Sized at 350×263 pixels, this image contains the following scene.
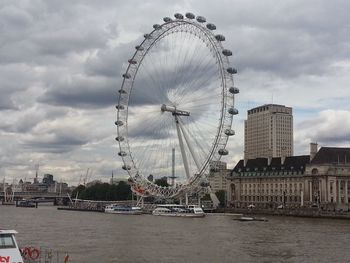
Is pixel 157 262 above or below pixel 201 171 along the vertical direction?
below

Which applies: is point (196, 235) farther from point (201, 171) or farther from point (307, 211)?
point (307, 211)

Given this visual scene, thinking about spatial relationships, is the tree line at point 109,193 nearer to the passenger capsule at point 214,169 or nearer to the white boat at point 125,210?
the white boat at point 125,210

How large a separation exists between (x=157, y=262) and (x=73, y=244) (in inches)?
477

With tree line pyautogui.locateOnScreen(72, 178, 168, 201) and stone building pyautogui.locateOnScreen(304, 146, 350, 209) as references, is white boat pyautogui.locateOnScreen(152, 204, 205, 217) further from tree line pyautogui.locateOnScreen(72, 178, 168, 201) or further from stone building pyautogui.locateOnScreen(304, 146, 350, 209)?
tree line pyautogui.locateOnScreen(72, 178, 168, 201)

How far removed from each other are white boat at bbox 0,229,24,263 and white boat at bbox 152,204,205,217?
77421mm

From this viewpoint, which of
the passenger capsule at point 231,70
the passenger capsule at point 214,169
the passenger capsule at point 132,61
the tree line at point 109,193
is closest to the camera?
the passenger capsule at point 231,70

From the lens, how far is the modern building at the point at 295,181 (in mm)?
128875

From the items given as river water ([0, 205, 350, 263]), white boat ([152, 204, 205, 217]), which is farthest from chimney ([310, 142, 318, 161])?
river water ([0, 205, 350, 263])

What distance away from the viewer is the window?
72.8 feet

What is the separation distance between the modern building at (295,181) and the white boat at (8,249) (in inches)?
4161

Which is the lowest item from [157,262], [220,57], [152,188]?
[157,262]

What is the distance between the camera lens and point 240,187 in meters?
153

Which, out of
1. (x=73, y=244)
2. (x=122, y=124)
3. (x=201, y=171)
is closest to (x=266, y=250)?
(x=73, y=244)

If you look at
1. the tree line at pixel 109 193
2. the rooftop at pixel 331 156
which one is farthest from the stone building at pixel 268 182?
the tree line at pixel 109 193
